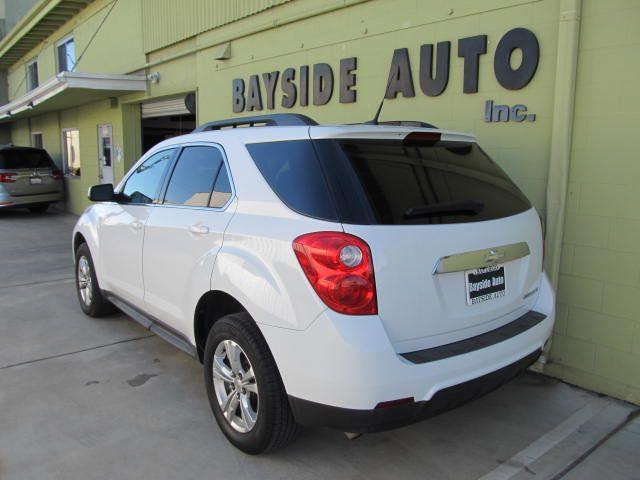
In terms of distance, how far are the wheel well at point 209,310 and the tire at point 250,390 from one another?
0.16m

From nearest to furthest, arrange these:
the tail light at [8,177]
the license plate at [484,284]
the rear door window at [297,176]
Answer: the rear door window at [297,176], the license plate at [484,284], the tail light at [8,177]

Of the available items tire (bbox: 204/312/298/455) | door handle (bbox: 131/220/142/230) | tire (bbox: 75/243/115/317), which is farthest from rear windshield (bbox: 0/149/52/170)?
tire (bbox: 204/312/298/455)

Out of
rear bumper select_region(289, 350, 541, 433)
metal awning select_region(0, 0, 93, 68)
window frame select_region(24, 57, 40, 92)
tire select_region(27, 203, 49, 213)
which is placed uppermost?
metal awning select_region(0, 0, 93, 68)

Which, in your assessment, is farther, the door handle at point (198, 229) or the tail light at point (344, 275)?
the door handle at point (198, 229)

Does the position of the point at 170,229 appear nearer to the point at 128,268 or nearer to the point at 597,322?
the point at 128,268

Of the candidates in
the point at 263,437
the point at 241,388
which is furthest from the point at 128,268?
the point at 263,437

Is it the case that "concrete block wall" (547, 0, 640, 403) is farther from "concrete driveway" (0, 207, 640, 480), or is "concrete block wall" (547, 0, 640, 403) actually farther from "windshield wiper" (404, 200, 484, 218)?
"windshield wiper" (404, 200, 484, 218)

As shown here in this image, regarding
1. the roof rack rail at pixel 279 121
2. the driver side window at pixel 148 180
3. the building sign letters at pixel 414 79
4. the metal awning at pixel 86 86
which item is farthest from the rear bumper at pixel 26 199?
the roof rack rail at pixel 279 121

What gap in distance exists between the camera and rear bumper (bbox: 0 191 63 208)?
44.5 ft

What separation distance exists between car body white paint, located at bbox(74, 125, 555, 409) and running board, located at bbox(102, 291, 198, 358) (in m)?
0.11

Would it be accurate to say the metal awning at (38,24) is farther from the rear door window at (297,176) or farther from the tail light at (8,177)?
the rear door window at (297,176)

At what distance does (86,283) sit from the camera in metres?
5.69

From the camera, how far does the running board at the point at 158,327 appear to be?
3.72 meters

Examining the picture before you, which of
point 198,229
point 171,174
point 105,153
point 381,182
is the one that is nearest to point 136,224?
point 171,174
